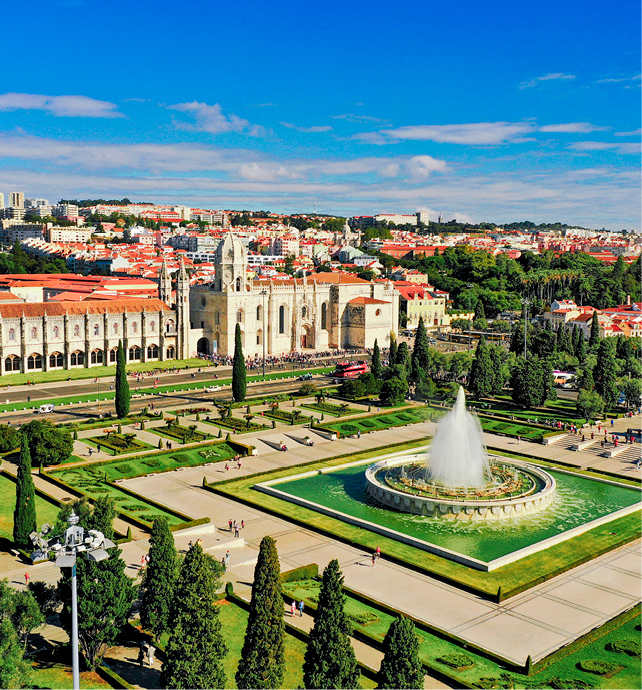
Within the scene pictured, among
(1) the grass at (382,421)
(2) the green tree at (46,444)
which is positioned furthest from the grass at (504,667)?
(1) the grass at (382,421)

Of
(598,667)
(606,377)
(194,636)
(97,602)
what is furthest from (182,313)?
(598,667)

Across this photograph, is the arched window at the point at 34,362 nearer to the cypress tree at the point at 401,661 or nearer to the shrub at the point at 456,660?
the shrub at the point at 456,660

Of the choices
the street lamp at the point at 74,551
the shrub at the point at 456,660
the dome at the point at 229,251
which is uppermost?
the dome at the point at 229,251

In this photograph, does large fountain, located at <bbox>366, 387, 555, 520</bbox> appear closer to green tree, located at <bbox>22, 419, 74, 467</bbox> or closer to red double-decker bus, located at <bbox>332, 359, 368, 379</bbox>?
green tree, located at <bbox>22, 419, 74, 467</bbox>

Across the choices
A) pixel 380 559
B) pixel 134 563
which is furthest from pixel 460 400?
pixel 134 563

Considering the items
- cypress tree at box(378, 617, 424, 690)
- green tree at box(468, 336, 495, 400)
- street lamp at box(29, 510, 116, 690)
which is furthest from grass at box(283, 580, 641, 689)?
green tree at box(468, 336, 495, 400)
